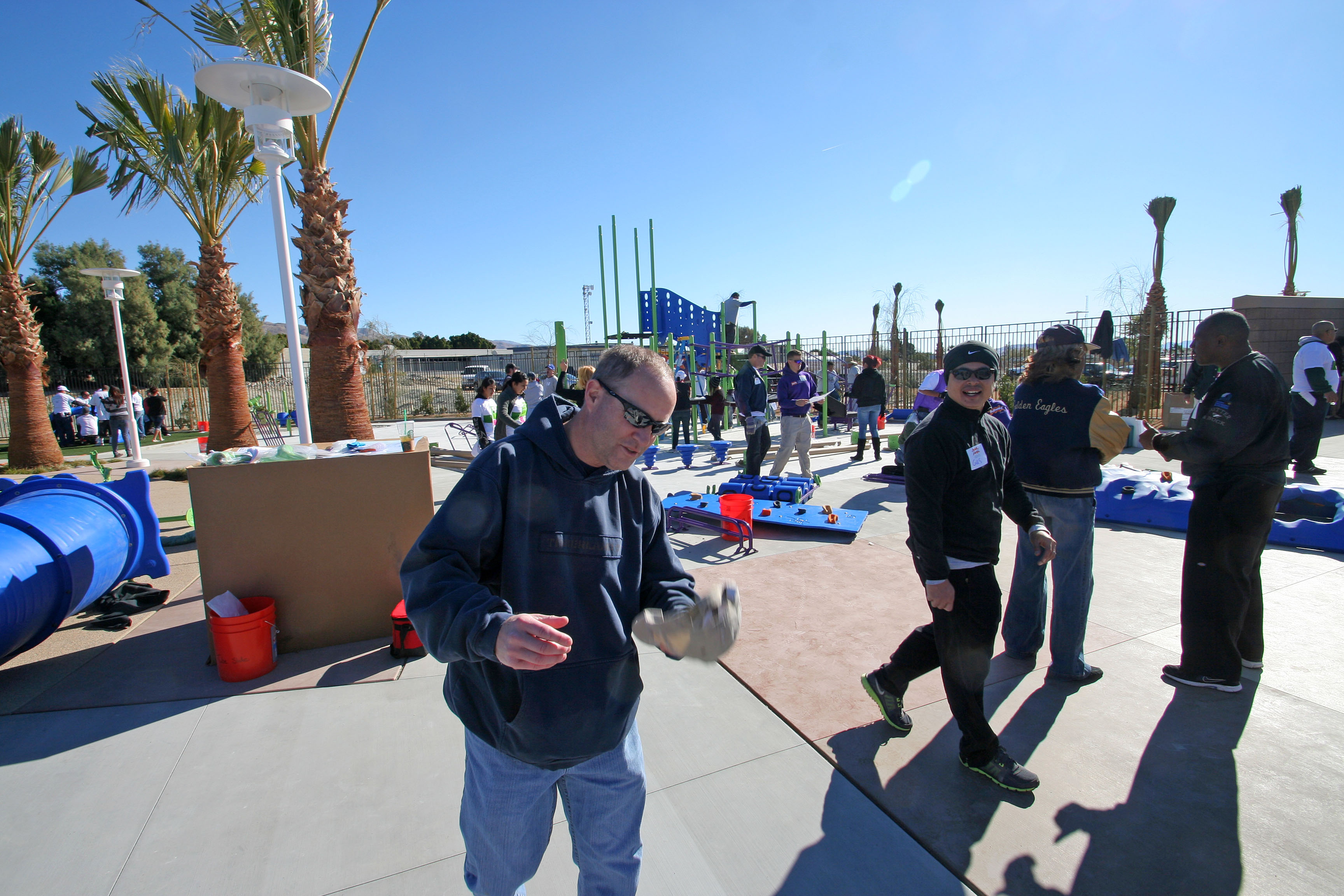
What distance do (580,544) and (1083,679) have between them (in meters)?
3.08

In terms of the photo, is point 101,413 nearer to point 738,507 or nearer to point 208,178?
point 208,178

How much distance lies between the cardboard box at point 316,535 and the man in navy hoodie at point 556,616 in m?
2.63

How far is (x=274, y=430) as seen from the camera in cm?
1606

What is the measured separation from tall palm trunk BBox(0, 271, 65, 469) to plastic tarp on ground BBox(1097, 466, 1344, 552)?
17.8m

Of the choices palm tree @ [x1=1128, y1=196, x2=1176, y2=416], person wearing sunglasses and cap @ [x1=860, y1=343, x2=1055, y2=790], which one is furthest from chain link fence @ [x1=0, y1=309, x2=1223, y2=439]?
person wearing sunglasses and cap @ [x1=860, y1=343, x2=1055, y2=790]

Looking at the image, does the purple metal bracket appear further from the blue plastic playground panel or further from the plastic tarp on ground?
the plastic tarp on ground

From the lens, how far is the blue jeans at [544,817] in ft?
4.87

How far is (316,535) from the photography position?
12.3 feet

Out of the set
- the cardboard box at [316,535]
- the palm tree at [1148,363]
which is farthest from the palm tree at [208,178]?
the palm tree at [1148,363]

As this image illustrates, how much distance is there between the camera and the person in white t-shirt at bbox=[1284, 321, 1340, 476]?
747cm

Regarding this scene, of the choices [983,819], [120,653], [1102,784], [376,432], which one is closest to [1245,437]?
[1102,784]

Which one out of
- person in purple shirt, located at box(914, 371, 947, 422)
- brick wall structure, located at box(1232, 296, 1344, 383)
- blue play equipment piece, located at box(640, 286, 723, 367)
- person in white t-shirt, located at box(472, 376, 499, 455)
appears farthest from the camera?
blue play equipment piece, located at box(640, 286, 723, 367)

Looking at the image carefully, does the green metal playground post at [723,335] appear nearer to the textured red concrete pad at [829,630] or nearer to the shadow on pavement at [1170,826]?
the textured red concrete pad at [829,630]

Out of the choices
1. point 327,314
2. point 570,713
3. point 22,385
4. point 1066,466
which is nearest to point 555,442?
point 570,713
